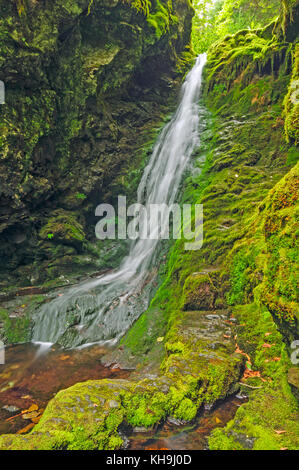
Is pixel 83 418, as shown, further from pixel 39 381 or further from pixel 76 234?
pixel 76 234

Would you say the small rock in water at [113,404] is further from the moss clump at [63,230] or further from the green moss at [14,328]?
the moss clump at [63,230]

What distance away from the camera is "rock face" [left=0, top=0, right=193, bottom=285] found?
7492mm

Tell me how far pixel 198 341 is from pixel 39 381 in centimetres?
278

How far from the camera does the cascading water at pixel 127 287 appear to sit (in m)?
6.35

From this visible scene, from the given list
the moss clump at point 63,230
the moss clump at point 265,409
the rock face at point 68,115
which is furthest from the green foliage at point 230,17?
the moss clump at point 265,409

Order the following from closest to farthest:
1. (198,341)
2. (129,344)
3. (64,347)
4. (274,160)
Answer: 1. (198,341)
2. (129,344)
3. (64,347)
4. (274,160)

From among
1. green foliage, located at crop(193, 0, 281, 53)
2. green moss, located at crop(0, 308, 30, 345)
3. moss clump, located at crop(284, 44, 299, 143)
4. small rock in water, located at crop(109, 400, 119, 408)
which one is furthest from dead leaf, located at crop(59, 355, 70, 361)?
green foliage, located at crop(193, 0, 281, 53)

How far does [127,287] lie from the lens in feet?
25.0

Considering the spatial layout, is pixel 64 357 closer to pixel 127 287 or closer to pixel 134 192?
pixel 127 287

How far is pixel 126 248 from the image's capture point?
9.73 metres

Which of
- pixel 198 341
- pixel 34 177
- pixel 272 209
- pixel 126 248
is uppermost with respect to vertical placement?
pixel 34 177

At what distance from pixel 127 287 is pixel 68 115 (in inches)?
240

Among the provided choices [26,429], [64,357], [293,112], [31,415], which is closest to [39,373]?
[64,357]
